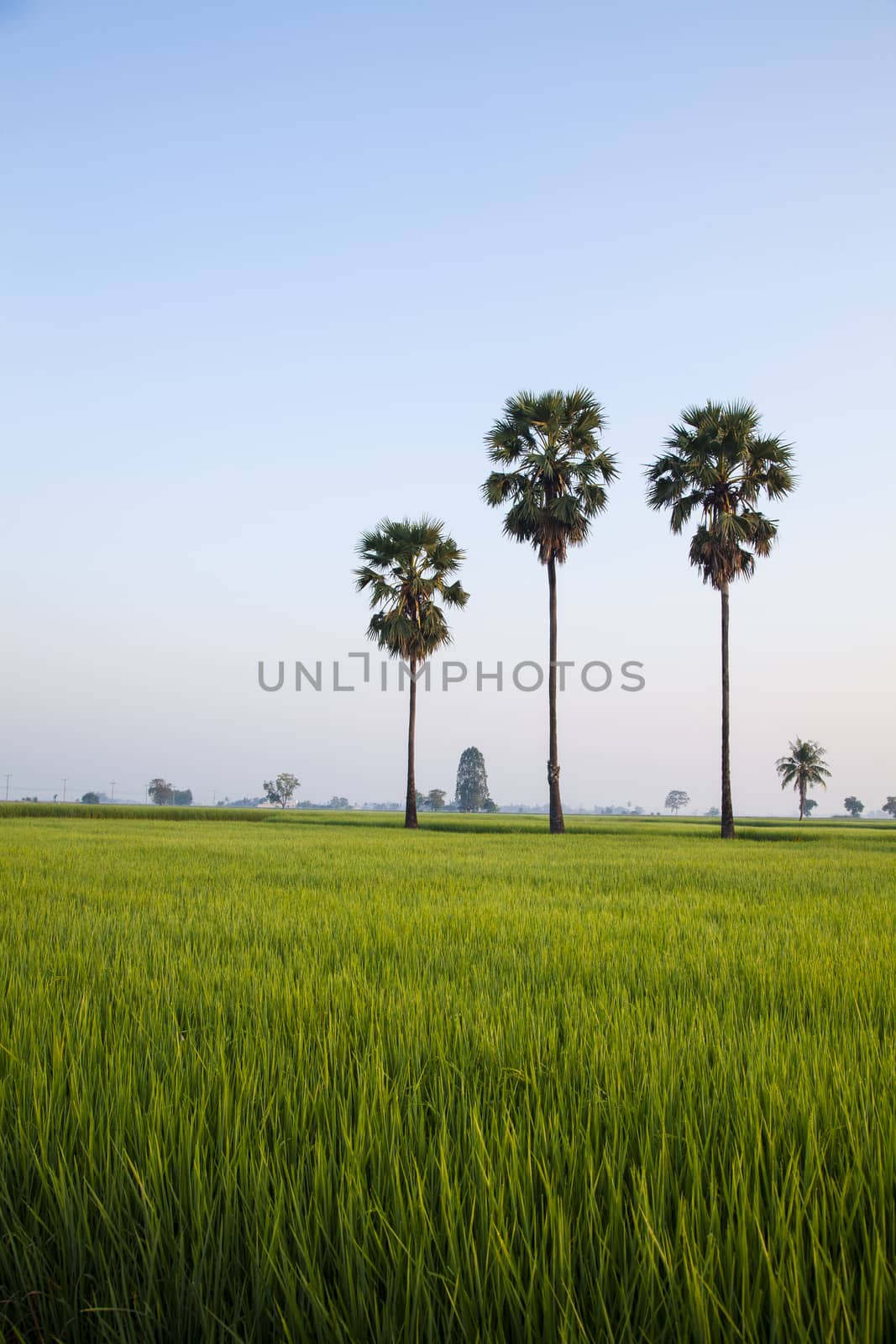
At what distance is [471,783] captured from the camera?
510 ft

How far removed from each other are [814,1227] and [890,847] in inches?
1012

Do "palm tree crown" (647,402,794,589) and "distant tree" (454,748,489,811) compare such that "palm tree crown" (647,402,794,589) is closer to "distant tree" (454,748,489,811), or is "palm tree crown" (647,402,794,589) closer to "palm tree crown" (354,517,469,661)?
"palm tree crown" (354,517,469,661)

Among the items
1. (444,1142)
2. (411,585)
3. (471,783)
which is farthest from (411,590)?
(471,783)

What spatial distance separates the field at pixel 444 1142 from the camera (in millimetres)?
1270

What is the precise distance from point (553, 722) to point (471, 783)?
422 feet

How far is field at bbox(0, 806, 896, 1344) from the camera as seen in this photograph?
50.0 inches

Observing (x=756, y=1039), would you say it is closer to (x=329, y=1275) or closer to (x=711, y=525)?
(x=329, y=1275)

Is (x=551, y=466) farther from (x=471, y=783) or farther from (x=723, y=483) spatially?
(x=471, y=783)

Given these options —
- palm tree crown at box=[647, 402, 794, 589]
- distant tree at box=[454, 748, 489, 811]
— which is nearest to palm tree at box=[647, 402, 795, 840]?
palm tree crown at box=[647, 402, 794, 589]

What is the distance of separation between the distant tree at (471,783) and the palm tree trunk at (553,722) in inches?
4996

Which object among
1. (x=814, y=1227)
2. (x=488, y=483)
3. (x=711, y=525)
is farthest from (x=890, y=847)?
(x=814, y=1227)

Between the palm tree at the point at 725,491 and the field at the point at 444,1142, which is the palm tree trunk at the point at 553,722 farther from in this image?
the field at the point at 444,1142

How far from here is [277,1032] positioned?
2850 millimetres

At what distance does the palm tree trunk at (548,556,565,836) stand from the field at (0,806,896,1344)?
2368cm
